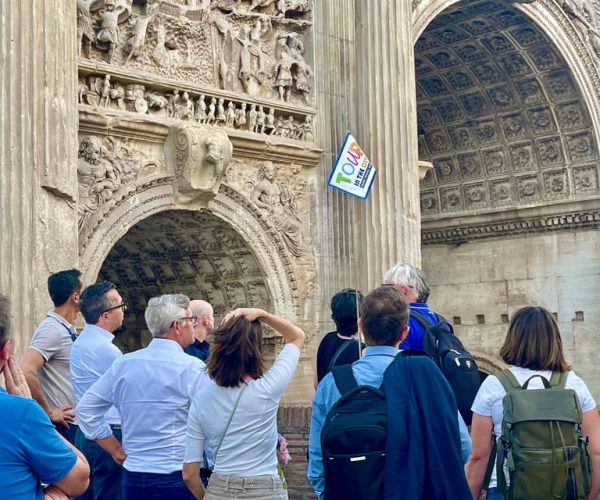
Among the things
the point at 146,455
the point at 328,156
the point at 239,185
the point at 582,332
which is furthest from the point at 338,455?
the point at 582,332

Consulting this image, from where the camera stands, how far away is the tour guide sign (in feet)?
42.0

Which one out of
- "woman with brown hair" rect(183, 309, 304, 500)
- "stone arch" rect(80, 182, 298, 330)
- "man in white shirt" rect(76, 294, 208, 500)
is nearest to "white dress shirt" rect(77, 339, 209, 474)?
"man in white shirt" rect(76, 294, 208, 500)

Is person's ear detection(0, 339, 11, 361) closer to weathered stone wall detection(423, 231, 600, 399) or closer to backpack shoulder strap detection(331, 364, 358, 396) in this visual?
backpack shoulder strap detection(331, 364, 358, 396)

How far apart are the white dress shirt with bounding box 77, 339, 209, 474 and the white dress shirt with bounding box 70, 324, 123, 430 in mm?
728

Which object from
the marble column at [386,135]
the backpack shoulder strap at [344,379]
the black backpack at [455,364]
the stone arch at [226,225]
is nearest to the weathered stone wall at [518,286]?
the marble column at [386,135]

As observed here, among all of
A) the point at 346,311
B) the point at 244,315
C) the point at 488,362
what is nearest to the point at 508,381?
the point at 244,315

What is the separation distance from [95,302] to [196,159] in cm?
511

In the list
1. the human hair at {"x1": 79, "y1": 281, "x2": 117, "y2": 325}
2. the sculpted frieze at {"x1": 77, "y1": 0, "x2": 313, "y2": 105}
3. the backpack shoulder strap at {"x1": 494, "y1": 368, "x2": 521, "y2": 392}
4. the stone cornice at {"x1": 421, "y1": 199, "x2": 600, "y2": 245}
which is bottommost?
the backpack shoulder strap at {"x1": 494, "y1": 368, "x2": 521, "y2": 392}

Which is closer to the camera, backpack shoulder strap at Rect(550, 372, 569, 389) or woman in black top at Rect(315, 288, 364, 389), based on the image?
backpack shoulder strap at Rect(550, 372, 569, 389)

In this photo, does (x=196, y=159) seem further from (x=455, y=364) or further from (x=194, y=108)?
(x=455, y=364)

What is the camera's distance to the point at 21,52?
10.0 meters

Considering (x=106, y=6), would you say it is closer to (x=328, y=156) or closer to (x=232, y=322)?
(x=328, y=156)

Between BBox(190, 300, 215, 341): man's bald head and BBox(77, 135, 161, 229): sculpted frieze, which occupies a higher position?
BBox(77, 135, 161, 229): sculpted frieze

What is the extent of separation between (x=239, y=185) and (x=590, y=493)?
7610 mm
